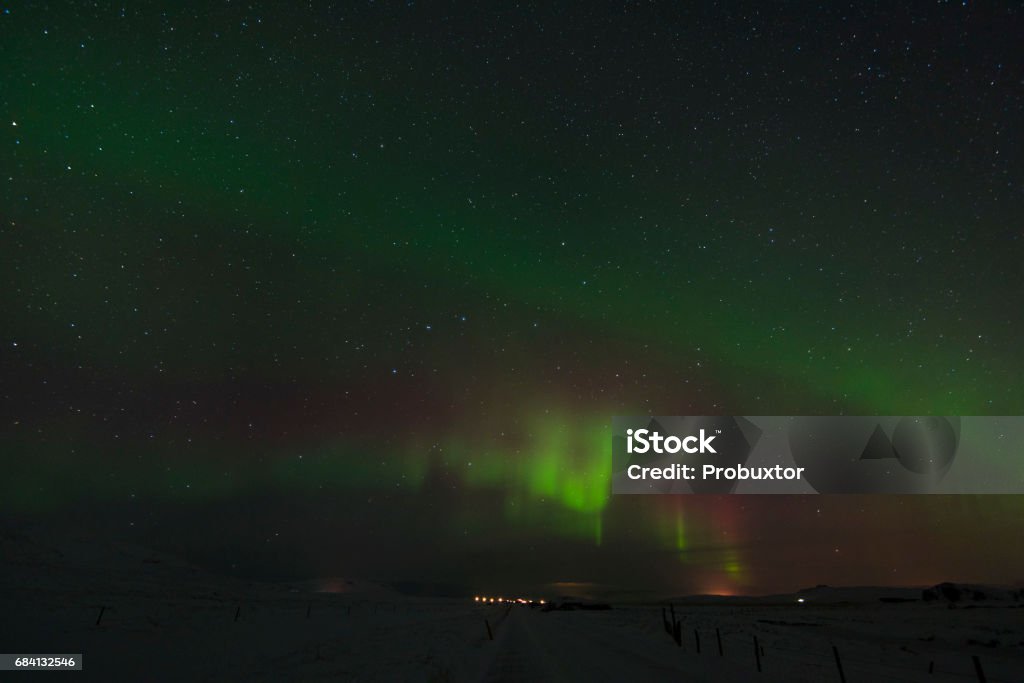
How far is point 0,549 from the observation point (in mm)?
152750

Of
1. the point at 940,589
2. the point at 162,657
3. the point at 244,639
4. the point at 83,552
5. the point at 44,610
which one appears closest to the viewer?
the point at 162,657

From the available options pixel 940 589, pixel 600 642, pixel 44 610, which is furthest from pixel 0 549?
pixel 940 589

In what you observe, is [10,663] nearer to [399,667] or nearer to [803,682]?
[399,667]

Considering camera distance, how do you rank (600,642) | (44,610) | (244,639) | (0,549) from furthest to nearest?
(0,549), (44,610), (600,642), (244,639)

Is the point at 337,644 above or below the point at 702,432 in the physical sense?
below

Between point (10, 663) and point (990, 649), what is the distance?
4782cm

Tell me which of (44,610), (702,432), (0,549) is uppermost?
(0,549)

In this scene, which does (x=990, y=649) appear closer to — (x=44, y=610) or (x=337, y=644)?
(x=337, y=644)

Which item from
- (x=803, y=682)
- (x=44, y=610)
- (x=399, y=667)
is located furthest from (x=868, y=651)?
(x=44, y=610)

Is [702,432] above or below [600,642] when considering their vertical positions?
above

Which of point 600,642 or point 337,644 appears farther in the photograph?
point 600,642

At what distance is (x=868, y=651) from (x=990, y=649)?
822 centimetres

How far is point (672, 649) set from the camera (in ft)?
98.4

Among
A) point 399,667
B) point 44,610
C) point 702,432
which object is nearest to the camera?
point 399,667
